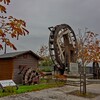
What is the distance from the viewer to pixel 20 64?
18.4 metres

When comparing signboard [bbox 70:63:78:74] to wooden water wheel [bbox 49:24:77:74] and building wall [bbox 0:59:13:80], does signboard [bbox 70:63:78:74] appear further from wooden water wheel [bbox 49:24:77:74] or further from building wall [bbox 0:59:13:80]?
building wall [bbox 0:59:13:80]

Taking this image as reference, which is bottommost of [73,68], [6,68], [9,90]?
[9,90]

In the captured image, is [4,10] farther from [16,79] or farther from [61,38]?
[61,38]

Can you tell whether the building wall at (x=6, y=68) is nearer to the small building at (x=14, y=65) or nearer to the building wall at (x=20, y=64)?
the small building at (x=14, y=65)

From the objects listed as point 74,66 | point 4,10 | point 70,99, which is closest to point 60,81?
point 70,99

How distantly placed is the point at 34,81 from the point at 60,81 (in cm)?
297

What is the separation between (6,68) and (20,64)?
1.28 meters

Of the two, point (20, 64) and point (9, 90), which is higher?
point (20, 64)

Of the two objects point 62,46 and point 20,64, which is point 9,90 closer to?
point 20,64

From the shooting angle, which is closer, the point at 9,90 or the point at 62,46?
the point at 9,90

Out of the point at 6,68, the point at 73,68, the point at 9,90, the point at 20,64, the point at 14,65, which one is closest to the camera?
the point at 9,90

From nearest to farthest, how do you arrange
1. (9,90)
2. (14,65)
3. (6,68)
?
(9,90) < (14,65) < (6,68)

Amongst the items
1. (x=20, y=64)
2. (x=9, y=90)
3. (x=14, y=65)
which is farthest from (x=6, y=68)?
(x=9, y=90)

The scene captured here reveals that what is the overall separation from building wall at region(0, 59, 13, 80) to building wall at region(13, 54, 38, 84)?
36 centimetres
